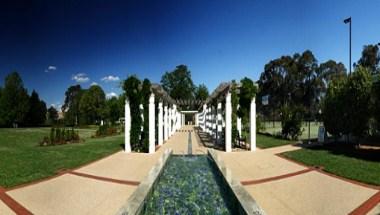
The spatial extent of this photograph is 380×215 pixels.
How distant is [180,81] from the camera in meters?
69.1

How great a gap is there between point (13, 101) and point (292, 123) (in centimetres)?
4250

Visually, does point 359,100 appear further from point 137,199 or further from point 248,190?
point 137,199

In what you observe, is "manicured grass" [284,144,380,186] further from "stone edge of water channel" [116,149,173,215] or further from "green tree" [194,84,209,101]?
"green tree" [194,84,209,101]

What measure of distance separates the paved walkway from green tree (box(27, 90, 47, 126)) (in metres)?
45.2

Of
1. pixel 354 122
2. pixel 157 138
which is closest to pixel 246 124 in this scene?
pixel 157 138

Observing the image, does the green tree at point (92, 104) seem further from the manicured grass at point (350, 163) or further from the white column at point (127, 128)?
the manicured grass at point (350, 163)

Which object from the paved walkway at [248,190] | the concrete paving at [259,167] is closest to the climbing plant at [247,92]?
the concrete paving at [259,167]

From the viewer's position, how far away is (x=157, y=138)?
1742 centimetres

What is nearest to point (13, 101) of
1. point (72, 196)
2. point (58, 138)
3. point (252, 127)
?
point (58, 138)

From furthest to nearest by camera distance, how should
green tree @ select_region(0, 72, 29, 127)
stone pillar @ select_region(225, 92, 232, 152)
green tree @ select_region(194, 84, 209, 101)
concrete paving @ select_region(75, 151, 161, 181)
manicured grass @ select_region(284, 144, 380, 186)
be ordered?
1. green tree @ select_region(194, 84, 209, 101)
2. green tree @ select_region(0, 72, 29, 127)
3. stone pillar @ select_region(225, 92, 232, 152)
4. concrete paving @ select_region(75, 151, 161, 181)
5. manicured grass @ select_region(284, 144, 380, 186)

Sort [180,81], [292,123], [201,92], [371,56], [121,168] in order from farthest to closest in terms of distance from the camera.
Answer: [180,81] < [201,92] < [371,56] < [292,123] < [121,168]

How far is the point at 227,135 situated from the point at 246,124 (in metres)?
7.33

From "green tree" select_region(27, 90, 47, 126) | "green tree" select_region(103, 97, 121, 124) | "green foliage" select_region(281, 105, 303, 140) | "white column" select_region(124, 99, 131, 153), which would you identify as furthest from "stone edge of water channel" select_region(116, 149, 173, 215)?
"green tree" select_region(27, 90, 47, 126)

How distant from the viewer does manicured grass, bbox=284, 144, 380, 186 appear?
714 centimetres
